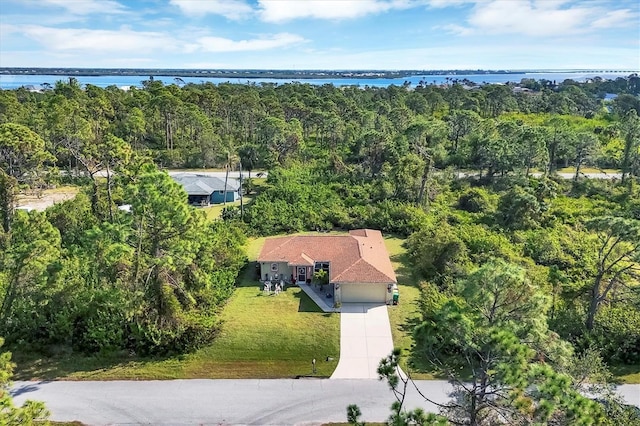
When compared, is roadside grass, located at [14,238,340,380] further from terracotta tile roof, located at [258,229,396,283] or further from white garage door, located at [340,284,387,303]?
terracotta tile roof, located at [258,229,396,283]

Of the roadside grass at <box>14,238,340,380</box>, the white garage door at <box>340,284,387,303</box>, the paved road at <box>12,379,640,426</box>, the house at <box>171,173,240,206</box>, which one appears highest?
the house at <box>171,173,240,206</box>

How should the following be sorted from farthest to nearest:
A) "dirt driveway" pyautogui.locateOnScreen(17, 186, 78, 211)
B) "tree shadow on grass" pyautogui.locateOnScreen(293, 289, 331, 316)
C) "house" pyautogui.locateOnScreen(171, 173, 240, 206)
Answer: "house" pyautogui.locateOnScreen(171, 173, 240, 206) < "dirt driveway" pyautogui.locateOnScreen(17, 186, 78, 211) < "tree shadow on grass" pyautogui.locateOnScreen(293, 289, 331, 316)

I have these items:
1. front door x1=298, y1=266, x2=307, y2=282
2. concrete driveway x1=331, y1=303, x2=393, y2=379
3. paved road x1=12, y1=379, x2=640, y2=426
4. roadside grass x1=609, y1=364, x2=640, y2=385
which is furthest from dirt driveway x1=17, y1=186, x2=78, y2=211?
roadside grass x1=609, y1=364, x2=640, y2=385

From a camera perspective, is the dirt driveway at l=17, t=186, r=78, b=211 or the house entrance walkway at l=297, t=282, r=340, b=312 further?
the dirt driveway at l=17, t=186, r=78, b=211

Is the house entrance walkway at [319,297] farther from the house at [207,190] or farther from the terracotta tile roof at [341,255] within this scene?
the house at [207,190]

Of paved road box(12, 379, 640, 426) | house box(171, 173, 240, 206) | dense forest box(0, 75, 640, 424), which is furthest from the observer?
house box(171, 173, 240, 206)

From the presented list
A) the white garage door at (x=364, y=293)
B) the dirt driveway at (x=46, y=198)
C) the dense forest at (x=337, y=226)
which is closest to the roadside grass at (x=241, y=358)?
the dense forest at (x=337, y=226)

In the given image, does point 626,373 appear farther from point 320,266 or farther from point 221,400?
point 221,400
